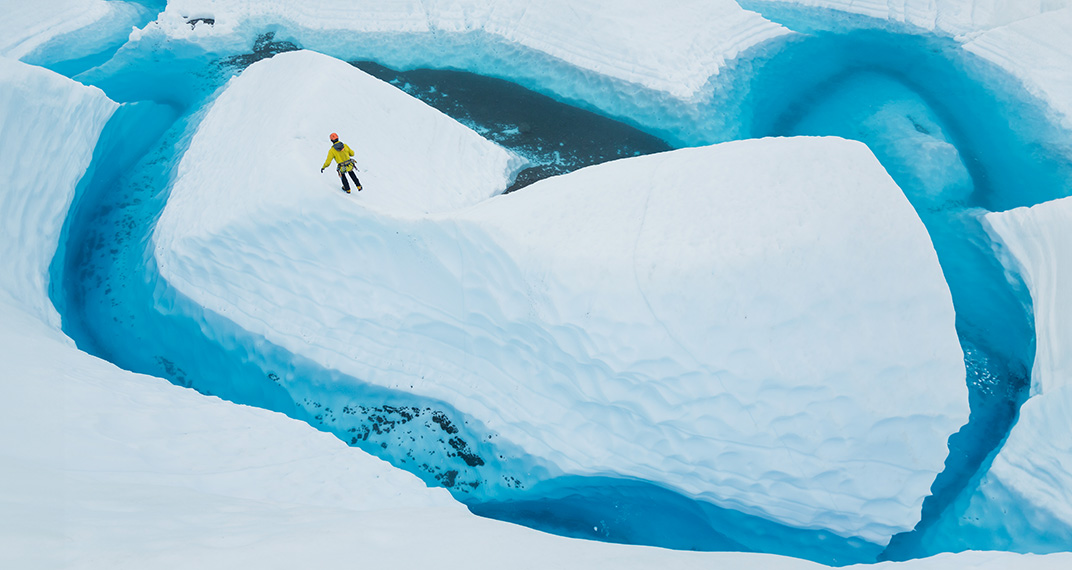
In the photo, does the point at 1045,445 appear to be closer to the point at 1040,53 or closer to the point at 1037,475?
the point at 1037,475

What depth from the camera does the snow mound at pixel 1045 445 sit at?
19.5ft

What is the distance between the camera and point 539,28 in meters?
11.8

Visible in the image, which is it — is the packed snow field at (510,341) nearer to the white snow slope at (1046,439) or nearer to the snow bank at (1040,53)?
the white snow slope at (1046,439)

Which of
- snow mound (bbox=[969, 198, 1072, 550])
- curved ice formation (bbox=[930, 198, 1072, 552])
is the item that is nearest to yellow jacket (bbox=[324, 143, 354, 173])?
curved ice formation (bbox=[930, 198, 1072, 552])

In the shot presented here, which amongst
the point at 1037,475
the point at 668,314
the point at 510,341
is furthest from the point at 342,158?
the point at 1037,475

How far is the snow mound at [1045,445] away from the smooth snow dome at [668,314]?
861 millimetres

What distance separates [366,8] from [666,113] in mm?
6607

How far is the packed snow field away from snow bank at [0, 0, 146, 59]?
3629 mm

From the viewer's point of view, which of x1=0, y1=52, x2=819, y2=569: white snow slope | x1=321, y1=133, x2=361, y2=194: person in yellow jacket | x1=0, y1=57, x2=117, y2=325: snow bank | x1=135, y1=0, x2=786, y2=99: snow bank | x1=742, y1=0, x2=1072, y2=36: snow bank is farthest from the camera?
x1=742, y1=0, x2=1072, y2=36: snow bank

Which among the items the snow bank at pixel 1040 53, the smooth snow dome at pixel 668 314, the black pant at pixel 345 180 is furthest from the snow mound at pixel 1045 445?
the black pant at pixel 345 180

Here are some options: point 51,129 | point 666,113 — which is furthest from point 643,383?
point 51,129

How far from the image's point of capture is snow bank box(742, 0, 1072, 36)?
11.5 meters

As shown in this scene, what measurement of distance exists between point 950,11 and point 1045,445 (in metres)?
9.62

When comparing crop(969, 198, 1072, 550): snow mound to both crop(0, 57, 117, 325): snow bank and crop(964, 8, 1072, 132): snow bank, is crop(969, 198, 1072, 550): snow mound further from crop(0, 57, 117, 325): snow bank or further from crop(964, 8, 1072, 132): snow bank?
crop(0, 57, 117, 325): snow bank
